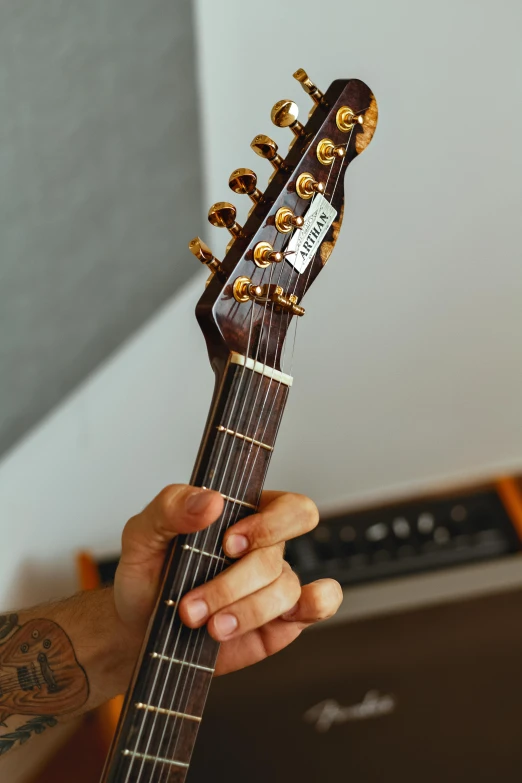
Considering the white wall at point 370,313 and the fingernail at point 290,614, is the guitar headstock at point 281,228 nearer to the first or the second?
the fingernail at point 290,614

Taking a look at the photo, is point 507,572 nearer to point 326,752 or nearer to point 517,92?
A: point 326,752

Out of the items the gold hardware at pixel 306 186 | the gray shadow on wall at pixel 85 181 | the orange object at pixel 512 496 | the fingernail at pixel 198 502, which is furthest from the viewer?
the orange object at pixel 512 496

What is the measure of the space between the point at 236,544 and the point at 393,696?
576 mm

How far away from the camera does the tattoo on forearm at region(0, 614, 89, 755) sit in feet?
2.36

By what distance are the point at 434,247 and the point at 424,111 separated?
233 mm

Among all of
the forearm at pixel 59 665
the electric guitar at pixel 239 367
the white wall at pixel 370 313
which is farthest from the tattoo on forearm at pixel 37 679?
the white wall at pixel 370 313

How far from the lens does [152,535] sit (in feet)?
1.98

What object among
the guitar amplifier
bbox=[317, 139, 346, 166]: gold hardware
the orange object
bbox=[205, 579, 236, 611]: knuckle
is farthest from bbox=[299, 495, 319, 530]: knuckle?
the orange object

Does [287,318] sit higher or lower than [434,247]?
lower

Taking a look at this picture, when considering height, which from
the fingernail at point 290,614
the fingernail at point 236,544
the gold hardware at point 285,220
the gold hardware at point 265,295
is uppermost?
the gold hardware at point 285,220

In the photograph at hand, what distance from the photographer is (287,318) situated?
65 cm

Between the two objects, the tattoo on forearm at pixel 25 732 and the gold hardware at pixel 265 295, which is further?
the tattoo on forearm at pixel 25 732

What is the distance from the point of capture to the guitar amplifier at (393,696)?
1.00m

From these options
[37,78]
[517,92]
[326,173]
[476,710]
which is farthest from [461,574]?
[37,78]
